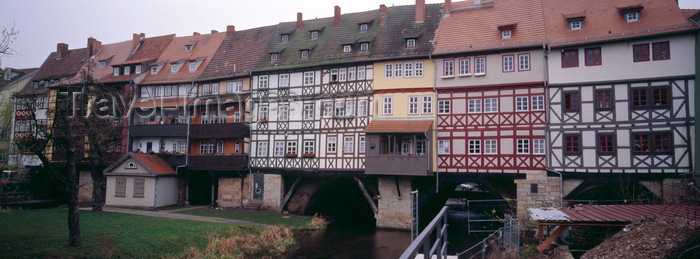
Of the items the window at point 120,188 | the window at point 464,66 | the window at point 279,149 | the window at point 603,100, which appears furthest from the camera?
the window at point 120,188

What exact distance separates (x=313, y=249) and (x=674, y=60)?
17.9 meters

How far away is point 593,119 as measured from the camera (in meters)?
20.5

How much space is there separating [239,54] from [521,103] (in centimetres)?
1956

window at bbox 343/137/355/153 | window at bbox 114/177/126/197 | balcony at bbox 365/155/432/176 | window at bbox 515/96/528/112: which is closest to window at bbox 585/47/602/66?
window at bbox 515/96/528/112

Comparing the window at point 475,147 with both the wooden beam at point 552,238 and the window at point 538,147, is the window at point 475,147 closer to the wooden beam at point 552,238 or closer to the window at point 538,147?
the window at point 538,147

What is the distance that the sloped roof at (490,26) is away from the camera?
2253 cm

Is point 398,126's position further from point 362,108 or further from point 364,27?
point 364,27

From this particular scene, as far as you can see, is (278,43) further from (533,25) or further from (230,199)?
(533,25)

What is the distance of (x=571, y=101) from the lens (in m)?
21.0

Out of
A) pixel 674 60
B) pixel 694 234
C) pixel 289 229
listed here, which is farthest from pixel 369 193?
pixel 694 234

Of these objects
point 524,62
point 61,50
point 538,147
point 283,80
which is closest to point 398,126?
point 538,147

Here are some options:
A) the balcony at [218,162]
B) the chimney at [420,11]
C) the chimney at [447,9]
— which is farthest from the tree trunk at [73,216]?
the chimney at [447,9]

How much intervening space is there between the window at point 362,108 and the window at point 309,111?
3.14m

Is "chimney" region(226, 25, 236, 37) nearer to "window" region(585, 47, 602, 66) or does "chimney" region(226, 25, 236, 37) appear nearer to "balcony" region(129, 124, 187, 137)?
"balcony" region(129, 124, 187, 137)
